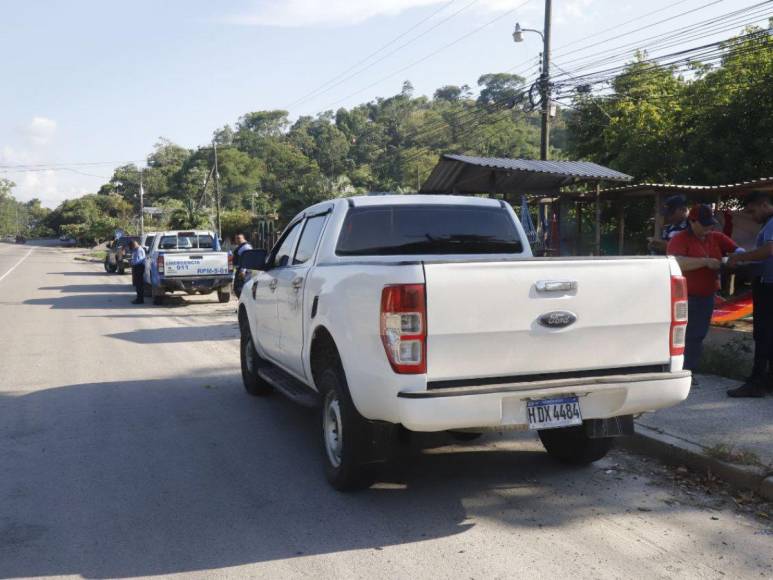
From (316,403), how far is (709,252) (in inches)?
156

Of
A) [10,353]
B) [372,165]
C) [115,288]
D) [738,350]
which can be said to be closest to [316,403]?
[738,350]

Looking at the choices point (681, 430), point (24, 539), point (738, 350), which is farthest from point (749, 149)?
point (24, 539)

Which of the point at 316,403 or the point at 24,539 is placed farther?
the point at 316,403

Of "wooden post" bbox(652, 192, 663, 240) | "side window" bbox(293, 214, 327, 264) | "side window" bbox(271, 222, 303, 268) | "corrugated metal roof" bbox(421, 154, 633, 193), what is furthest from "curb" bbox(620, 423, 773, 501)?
"wooden post" bbox(652, 192, 663, 240)

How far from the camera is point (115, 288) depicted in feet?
78.1

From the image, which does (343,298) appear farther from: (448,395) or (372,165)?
(372,165)

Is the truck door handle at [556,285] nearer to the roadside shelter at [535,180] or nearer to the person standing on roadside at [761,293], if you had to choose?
the person standing on roadside at [761,293]

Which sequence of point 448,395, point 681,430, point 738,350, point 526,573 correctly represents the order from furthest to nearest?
point 738,350 < point 681,430 < point 448,395 < point 526,573

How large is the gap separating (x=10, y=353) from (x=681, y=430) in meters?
9.34

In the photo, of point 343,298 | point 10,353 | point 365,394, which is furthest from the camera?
point 10,353

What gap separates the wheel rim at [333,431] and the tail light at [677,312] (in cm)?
216

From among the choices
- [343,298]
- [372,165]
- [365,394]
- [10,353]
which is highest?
[372,165]

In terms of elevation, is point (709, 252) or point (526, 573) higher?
point (709, 252)

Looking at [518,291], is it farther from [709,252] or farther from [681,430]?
[709,252]
